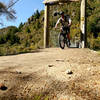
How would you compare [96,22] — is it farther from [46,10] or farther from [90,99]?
[90,99]

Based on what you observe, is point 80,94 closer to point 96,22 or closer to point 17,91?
point 17,91

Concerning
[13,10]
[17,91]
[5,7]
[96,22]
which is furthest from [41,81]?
[96,22]

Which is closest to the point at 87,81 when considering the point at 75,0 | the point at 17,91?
the point at 17,91

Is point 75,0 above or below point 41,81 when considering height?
above

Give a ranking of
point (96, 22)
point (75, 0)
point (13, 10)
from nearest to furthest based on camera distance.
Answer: point (75, 0) < point (13, 10) < point (96, 22)

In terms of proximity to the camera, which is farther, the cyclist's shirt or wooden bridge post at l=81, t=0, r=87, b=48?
wooden bridge post at l=81, t=0, r=87, b=48

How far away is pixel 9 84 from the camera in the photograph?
47.4 inches

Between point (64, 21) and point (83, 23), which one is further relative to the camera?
point (83, 23)

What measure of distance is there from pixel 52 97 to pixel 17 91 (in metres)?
0.27

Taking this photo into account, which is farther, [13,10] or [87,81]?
[13,10]

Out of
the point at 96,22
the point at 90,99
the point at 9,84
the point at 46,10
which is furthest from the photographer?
the point at 96,22

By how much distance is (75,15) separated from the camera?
29.6m

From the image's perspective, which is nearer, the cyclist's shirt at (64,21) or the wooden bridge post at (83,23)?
the cyclist's shirt at (64,21)

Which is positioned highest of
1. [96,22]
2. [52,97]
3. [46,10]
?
[96,22]
